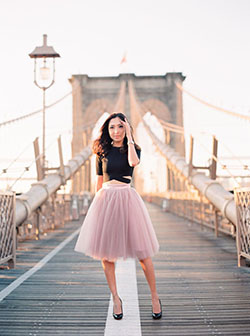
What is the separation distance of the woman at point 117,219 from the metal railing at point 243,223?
2.01 m

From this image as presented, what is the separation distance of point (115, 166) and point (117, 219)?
1.33 ft

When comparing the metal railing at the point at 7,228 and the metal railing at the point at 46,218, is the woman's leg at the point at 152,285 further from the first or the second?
the metal railing at the point at 46,218

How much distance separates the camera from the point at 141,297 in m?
3.50

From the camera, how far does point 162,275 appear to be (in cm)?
454

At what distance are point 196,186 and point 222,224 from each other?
125 cm

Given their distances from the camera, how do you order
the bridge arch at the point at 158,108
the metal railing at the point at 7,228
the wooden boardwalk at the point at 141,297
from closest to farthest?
the wooden boardwalk at the point at 141,297 < the metal railing at the point at 7,228 < the bridge arch at the point at 158,108

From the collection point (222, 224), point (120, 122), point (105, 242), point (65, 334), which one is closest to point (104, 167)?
point (120, 122)

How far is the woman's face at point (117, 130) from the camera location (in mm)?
3059

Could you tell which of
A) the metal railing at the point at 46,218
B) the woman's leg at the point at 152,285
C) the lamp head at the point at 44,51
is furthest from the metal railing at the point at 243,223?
the lamp head at the point at 44,51

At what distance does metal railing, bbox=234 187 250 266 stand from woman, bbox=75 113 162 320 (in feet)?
6.61

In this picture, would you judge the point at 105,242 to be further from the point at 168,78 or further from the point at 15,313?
the point at 168,78

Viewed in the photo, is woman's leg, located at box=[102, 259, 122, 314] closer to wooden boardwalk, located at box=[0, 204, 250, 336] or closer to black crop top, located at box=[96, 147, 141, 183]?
wooden boardwalk, located at box=[0, 204, 250, 336]

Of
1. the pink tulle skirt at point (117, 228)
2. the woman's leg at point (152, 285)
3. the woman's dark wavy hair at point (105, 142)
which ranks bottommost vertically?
the woman's leg at point (152, 285)

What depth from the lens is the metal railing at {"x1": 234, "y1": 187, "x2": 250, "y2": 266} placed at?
15.1 ft
